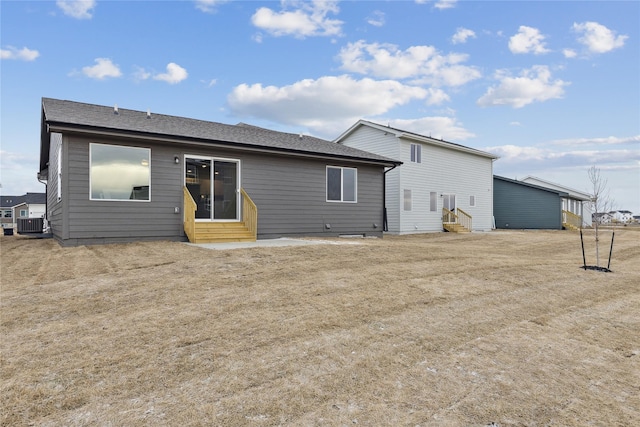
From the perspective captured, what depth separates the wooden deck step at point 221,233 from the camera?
9.73m

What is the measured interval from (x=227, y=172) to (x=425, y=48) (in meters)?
11.4

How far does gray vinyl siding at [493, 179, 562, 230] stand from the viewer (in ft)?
84.3

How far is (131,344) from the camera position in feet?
10.8

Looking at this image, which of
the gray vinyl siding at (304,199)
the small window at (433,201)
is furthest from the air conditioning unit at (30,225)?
the small window at (433,201)

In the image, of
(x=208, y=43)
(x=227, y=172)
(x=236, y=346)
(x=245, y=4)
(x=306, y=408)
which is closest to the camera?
(x=306, y=408)

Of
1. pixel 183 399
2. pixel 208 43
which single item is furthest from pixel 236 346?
pixel 208 43

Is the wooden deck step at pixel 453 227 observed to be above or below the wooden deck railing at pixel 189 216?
below

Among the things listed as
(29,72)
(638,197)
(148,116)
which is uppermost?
(29,72)

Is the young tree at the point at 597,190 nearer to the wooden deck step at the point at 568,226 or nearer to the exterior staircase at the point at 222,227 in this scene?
the exterior staircase at the point at 222,227

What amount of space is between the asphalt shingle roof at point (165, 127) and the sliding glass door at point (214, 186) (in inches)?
31.7

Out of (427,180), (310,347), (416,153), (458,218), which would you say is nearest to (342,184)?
(416,153)

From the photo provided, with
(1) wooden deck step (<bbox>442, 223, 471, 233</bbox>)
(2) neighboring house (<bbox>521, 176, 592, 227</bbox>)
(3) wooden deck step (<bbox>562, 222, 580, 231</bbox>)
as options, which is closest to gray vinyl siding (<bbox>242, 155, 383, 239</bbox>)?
(1) wooden deck step (<bbox>442, 223, 471, 233</bbox>)

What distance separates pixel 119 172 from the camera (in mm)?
9227

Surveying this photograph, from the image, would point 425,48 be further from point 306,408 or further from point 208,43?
point 306,408
